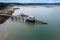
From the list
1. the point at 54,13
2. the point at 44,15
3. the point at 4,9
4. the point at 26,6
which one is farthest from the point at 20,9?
the point at 54,13

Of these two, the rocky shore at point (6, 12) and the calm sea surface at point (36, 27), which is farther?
the rocky shore at point (6, 12)

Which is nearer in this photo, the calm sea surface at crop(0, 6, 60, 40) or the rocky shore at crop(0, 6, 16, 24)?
the calm sea surface at crop(0, 6, 60, 40)

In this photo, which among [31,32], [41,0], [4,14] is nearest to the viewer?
[31,32]

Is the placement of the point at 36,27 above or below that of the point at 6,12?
below

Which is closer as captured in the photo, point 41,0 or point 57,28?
point 57,28

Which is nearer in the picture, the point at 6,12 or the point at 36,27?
the point at 36,27

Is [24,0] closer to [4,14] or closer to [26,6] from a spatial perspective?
[26,6]

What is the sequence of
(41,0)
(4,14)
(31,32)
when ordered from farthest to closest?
(41,0)
(4,14)
(31,32)

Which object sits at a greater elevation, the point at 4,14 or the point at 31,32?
the point at 4,14
